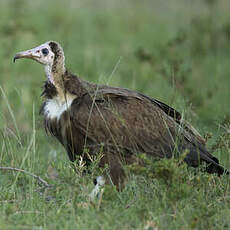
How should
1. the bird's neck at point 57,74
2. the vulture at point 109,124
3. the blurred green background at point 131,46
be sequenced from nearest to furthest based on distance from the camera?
the vulture at point 109,124, the bird's neck at point 57,74, the blurred green background at point 131,46

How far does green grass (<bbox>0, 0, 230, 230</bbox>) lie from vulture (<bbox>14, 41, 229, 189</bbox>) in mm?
168

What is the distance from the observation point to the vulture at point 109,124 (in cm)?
464

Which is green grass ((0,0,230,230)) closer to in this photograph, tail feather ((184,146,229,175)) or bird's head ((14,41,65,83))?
tail feather ((184,146,229,175))

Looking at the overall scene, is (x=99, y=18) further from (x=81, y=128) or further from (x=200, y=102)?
(x=81, y=128)

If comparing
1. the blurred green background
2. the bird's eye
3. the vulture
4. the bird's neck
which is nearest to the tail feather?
the vulture

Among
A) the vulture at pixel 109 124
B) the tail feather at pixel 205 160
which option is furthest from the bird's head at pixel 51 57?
the tail feather at pixel 205 160

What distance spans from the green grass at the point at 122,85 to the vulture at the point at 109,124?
6.6 inches

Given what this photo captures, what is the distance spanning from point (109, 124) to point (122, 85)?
4257 mm

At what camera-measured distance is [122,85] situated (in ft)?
29.2

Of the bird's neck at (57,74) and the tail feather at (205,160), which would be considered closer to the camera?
the tail feather at (205,160)

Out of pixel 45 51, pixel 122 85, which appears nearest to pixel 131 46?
pixel 122 85

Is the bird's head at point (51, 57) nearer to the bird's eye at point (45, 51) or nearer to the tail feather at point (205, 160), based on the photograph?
the bird's eye at point (45, 51)

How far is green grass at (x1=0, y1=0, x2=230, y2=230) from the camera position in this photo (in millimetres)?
3928

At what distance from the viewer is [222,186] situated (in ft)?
15.0
